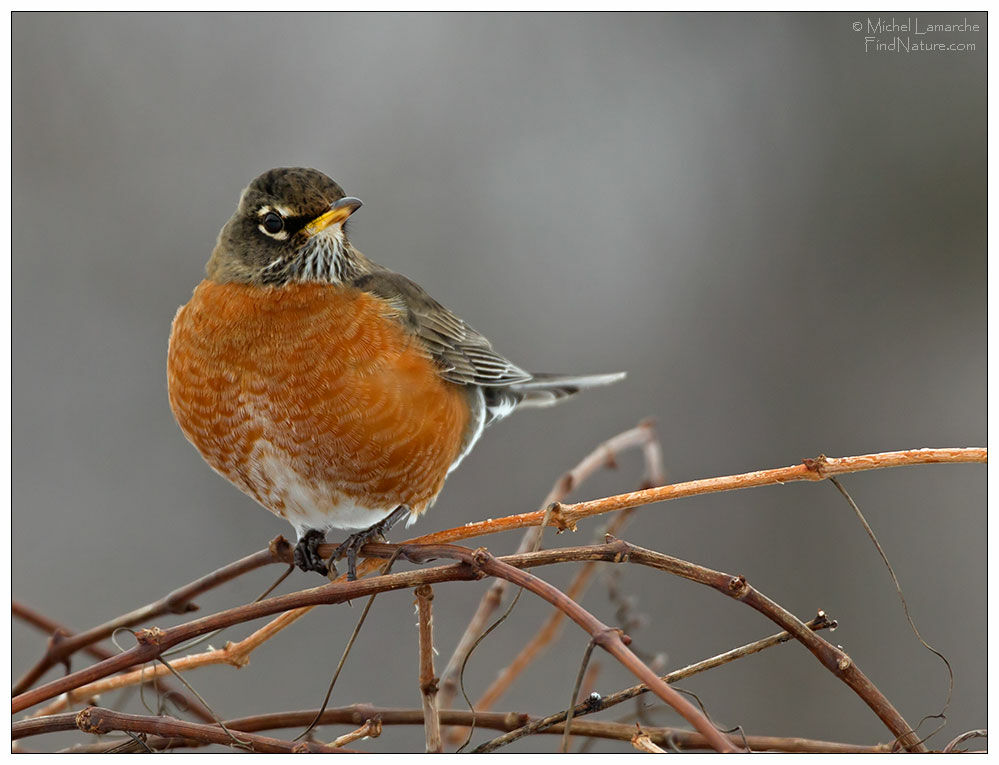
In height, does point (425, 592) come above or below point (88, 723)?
above

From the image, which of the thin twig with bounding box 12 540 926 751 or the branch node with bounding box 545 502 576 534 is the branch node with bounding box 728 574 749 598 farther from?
the branch node with bounding box 545 502 576 534

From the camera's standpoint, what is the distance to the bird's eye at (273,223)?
7.93 ft

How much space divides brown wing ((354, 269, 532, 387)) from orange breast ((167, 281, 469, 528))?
0.19 metres

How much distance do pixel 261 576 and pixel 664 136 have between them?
2.35 metres

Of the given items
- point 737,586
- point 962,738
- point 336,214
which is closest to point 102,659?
point 336,214

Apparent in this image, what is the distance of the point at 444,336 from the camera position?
9.52ft

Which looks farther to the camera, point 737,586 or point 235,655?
point 235,655

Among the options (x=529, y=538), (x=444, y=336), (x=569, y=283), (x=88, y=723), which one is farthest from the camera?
(x=569, y=283)

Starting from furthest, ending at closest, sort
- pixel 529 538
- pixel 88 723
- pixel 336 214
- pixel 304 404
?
pixel 304 404, pixel 336 214, pixel 529 538, pixel 88 723

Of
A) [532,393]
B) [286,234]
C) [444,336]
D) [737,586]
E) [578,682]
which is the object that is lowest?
[578,682]

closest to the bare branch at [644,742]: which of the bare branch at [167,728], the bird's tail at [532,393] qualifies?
the bare branch at [167,728]

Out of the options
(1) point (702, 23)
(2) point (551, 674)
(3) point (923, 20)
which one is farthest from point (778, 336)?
(3) point (923, 20)

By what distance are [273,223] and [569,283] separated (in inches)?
75.4

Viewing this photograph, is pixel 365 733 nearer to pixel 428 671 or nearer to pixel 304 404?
pixel 428 671
